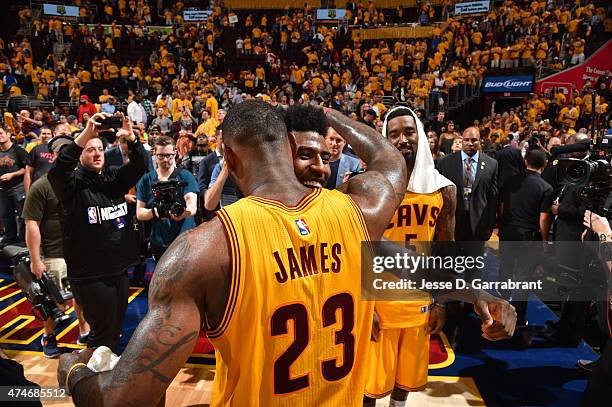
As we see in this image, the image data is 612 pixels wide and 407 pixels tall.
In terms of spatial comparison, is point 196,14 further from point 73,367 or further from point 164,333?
point 164,333

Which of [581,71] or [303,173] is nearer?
[303,173]

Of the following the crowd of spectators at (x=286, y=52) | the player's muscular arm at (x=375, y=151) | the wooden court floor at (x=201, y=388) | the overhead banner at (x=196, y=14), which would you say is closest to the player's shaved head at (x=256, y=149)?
the player's muscular arm at (x=375, y=151)

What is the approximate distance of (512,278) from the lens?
576 cm

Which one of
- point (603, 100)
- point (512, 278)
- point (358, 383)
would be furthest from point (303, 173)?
point (603, 100)

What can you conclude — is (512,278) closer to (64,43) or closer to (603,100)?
(603,100)

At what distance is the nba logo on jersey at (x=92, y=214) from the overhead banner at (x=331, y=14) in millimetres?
23039

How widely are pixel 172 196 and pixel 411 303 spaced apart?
239 centimetres

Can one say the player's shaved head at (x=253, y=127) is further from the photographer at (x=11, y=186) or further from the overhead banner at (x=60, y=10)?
the overhead banner at (x=60, y=10)

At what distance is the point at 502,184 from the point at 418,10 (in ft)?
70.7

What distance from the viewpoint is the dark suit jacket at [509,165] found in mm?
5608

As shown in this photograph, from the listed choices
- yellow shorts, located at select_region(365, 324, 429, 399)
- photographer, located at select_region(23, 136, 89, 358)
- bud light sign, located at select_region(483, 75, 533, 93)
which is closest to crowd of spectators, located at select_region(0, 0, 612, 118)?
bud light sign, located at select_region(483, 75, 533, 93)

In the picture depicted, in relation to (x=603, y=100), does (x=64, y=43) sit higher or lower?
higher

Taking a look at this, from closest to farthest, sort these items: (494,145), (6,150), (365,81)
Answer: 1. (6,150)
2. (494,145)
3. (365,81)

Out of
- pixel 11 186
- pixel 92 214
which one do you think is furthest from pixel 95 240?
pixel 11 186
